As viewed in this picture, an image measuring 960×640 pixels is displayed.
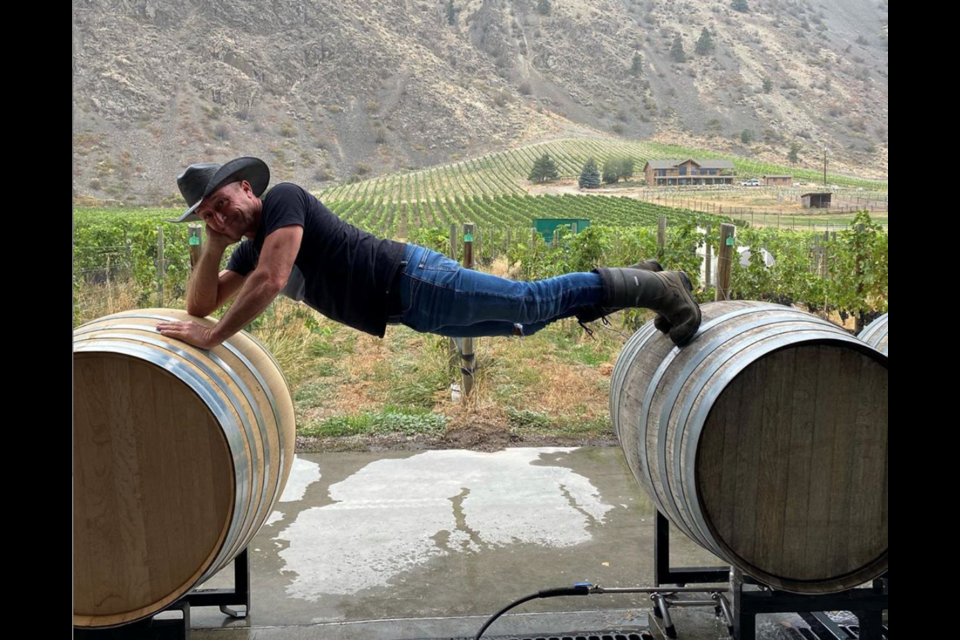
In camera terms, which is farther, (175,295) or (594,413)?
(175,295)

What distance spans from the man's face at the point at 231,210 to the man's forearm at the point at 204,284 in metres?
0.12

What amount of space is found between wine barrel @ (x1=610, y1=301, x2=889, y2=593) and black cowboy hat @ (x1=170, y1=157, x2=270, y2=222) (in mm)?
1686

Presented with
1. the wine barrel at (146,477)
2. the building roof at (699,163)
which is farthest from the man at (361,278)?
the building roof at (699,163)

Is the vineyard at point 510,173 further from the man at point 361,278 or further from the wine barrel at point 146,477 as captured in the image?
the wine barrel at point 146,477

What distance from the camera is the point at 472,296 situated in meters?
3.24

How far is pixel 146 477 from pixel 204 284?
80cm

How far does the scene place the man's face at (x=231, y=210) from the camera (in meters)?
2.94

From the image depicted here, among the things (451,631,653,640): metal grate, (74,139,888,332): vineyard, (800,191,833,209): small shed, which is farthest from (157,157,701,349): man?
(800,191,833,209): small shed

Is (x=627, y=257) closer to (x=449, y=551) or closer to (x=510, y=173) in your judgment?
(x=449, y=551)

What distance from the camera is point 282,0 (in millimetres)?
94688
